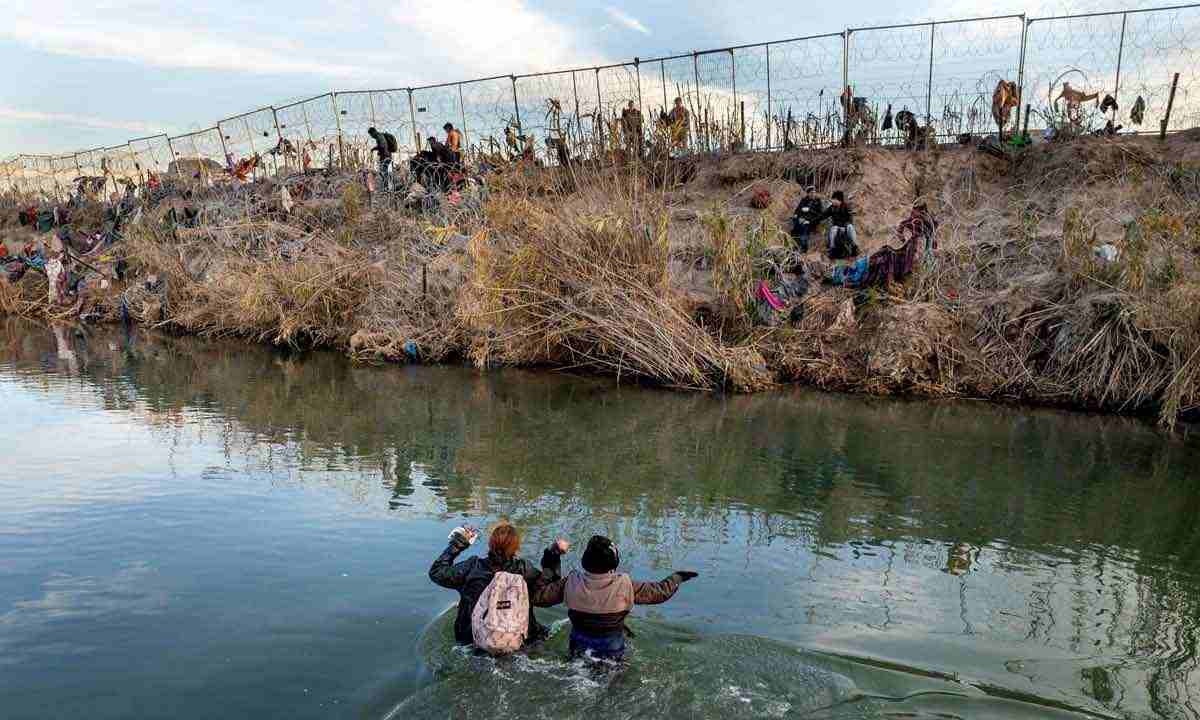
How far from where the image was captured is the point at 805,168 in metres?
25.2

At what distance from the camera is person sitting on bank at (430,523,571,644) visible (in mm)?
6008

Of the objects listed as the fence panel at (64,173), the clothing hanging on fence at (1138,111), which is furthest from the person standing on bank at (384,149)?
the fence panel at (64,173)

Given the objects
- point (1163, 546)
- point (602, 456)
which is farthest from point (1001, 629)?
point (602, 456)

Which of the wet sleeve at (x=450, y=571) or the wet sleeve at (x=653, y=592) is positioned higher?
the wet sleeve at (x=450, y=571)

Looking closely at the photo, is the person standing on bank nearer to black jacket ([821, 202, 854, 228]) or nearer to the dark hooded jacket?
black jacket ([821, 202, 854, 228])

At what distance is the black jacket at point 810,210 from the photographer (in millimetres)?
22406

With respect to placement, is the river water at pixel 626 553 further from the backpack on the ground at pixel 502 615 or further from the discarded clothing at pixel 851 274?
the discarded clothing at pixel 851 274

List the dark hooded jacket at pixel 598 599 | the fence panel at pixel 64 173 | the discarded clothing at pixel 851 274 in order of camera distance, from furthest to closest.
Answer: the fence panel at pixel 64 173
the discarded clothing at pixel 851 274
the dark hooded jacket at pixel 598 599

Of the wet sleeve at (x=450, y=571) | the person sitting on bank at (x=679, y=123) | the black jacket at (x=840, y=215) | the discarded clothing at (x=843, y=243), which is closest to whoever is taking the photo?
the wet sleeve at (x=450, y=571)

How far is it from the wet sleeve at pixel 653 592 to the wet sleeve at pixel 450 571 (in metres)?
1.16

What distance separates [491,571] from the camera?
19.8 ft

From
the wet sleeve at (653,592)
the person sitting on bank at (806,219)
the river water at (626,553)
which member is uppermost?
the person sitting on bank at (806,219)

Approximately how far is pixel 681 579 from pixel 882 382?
1174cm

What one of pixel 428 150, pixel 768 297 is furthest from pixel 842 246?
pixel 428 150
